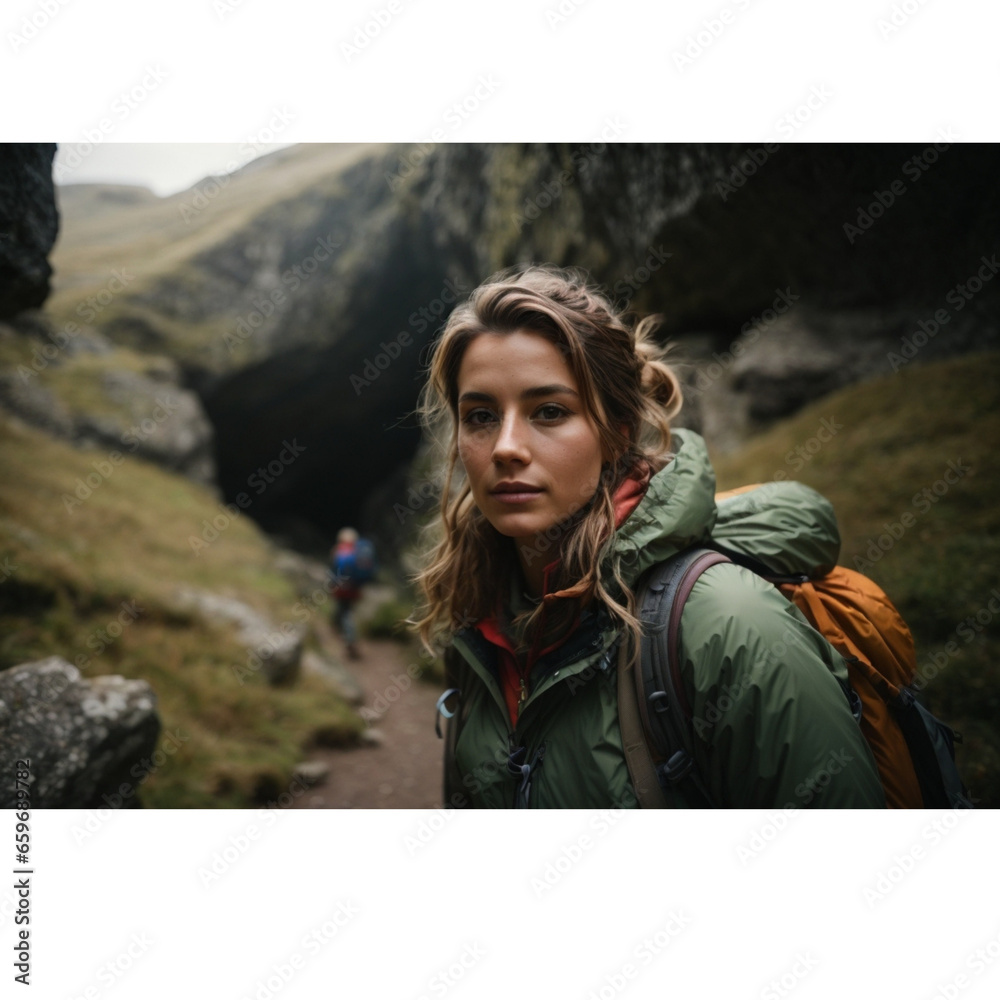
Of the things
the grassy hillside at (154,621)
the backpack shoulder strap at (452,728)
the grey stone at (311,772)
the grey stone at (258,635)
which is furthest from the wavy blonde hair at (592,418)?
the grey stone at (258,635)

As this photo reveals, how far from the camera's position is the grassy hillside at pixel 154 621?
A: 589cm

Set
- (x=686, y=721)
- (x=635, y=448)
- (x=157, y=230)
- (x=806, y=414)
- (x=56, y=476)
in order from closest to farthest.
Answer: (x=686, y=721)
(x=635, y=448)
(x=806, y=414)
(x=56, y=476)
(x=157, y=230)

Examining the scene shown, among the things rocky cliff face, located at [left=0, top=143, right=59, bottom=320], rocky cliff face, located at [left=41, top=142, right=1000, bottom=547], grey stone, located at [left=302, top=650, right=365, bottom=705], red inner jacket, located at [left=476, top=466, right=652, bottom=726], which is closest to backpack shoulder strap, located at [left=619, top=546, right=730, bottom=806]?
red inner jacket, located at [left=476, top=466, right=652, bottom=726]

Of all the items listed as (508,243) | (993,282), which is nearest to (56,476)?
(508,243)

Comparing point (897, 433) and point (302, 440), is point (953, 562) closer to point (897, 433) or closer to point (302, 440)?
point (897, 433)

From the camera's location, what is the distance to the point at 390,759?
27.1 feet

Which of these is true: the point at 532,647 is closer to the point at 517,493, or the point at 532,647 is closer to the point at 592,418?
the point at 517,493

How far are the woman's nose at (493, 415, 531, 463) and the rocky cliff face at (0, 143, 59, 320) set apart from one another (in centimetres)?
358

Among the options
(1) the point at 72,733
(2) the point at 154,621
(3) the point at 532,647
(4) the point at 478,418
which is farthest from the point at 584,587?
(2) the point at 154,621

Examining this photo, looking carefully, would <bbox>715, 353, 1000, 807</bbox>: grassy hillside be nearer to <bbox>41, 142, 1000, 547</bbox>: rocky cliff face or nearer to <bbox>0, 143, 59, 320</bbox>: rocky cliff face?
<bbox>41, 142, 1000, 547</bbox>: rocky cliff face

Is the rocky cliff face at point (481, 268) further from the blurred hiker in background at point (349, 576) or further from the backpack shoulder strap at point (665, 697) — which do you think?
the blurred hiker in background at point (349, 576)

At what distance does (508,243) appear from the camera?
12.5 m

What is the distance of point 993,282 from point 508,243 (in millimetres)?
8153

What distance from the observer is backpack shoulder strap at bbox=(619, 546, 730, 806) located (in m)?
1.85
